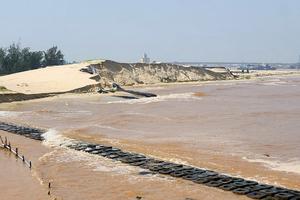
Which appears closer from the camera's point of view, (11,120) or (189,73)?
(11,120)

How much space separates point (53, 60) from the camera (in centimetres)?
9075

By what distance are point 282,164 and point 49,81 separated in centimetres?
4458

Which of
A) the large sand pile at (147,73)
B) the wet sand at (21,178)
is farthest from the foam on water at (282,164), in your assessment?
the large sand pile at (147,73)

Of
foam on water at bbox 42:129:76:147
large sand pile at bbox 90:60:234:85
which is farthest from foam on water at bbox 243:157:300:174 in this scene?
large sand pile at bbox 90:60:234:85

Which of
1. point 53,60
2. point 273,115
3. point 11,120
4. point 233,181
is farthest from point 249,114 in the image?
point 53,60

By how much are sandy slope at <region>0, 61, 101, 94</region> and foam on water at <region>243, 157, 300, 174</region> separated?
3473 centimetres

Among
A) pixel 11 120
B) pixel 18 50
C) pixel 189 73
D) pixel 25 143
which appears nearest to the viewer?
pixel 25 143

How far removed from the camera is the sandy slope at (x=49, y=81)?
5286 cm

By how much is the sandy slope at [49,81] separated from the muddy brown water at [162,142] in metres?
11.0

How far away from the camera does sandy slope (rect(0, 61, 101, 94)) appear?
173 ft

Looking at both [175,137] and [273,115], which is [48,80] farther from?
[175,137]

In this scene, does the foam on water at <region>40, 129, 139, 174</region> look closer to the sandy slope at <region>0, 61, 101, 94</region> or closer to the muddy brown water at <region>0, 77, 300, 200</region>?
the muddy brown water at <region>0, 77, 300, 200</region>

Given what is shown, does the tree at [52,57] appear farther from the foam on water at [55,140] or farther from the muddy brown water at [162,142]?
the foam on water at [55,140]

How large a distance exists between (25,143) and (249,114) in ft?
56.8
